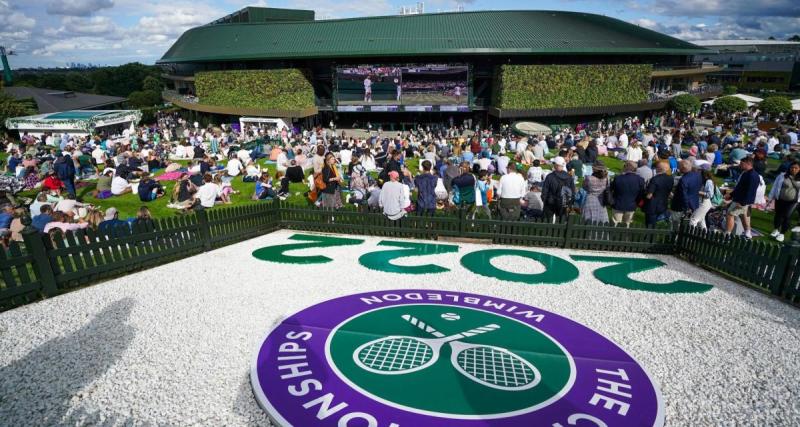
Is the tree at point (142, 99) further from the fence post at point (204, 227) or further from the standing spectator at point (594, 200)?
the standing spectator at point (594, 200)

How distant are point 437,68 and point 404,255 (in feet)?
98.2

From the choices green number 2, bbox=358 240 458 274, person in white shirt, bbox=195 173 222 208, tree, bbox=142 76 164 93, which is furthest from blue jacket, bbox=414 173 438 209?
tree, bbox=142 76 164 93

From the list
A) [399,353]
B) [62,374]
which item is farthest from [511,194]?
[62,374]

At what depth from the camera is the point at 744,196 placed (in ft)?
31.9

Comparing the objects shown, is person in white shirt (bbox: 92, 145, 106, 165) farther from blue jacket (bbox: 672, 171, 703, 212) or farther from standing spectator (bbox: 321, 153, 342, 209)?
blue jacket (bbox: 672, 171, 703, 212)

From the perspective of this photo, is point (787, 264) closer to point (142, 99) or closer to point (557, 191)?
point (557, 191)

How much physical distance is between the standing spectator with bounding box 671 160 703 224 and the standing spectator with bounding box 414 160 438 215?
553cm

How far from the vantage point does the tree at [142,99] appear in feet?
219

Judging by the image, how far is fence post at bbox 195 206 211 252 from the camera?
9844mm

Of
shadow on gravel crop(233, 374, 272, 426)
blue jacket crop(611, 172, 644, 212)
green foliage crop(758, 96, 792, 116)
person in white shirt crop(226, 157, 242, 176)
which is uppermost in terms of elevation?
green foliage crop(758, 96, 792, 116)

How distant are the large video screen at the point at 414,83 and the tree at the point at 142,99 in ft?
151

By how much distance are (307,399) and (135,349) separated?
2.84 meters

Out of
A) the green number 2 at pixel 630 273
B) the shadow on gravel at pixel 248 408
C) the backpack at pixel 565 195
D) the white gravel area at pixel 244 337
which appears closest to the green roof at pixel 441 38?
the backpack at pixel 565 195

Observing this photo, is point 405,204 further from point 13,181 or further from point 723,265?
point 13,181
